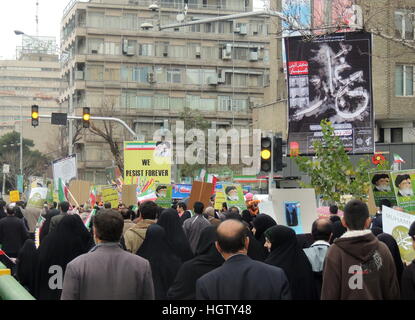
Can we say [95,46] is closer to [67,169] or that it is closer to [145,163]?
[145,163]

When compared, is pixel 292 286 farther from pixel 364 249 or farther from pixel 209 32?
pixel 209 32

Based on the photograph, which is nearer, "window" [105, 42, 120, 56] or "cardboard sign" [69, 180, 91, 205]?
"cardboard sign" [69, 180, 91, 205]

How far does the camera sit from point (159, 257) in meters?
9.07

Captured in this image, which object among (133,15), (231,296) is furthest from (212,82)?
(231,296)

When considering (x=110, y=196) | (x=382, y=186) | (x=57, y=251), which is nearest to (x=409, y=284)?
(x=57, y=251)

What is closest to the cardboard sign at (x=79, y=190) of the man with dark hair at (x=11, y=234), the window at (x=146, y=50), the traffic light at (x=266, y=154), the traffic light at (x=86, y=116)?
the traffic light at (x=266, y=154)

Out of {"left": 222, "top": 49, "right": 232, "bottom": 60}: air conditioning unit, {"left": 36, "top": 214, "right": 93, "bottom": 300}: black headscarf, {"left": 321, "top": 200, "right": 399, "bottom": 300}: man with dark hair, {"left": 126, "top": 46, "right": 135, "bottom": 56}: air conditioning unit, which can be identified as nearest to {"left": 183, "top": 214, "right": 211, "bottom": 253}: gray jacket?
{"left": 36, "top": 214, "right": 93, "bottom": 300}: black headscarf

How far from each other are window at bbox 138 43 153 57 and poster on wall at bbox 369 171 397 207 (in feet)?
201

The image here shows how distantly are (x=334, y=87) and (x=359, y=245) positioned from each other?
1820cm

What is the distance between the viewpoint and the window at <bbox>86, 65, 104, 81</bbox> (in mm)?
71312

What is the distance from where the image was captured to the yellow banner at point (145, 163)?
24803 mm

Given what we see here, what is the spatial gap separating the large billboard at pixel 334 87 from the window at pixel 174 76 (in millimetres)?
48356

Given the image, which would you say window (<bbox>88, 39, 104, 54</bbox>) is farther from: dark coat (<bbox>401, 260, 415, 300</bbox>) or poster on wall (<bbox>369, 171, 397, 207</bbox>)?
dark coat (<bbox>401, 260, 415, 300</bbox>)

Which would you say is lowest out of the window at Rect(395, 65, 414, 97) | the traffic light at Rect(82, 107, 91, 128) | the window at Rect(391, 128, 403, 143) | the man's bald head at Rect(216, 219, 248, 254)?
the man's bald head at Rect(216, 219, 248, 254)
